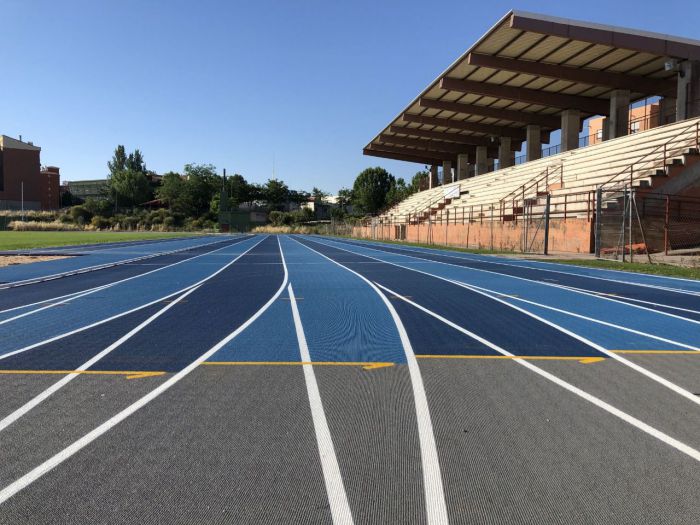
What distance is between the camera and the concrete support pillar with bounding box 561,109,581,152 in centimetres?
3578

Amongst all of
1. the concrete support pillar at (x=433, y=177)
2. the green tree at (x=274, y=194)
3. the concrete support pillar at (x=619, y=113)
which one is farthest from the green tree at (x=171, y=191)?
the concrete support pillar at (x=619, y=113)

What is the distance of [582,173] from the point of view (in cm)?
2845

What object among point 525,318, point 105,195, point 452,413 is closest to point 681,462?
point 452,413

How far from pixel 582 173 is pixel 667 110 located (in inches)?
393

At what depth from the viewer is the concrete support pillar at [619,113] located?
1261 inches

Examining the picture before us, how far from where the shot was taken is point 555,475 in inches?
107

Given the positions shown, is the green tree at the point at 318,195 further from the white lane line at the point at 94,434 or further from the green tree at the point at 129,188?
the white lane line at the point at 94,434

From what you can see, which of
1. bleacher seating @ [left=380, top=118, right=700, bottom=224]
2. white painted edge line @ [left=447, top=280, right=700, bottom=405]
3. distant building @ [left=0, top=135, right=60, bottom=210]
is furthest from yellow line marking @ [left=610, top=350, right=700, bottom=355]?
distant building @ [left=0, top=135, right=60, bottom=210]

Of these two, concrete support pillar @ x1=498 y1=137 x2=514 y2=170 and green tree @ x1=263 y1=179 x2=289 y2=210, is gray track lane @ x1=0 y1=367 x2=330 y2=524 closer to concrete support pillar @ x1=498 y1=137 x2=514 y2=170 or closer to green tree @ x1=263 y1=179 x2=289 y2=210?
concrete support pillar @ x1=498 y1=137 x2=514 y2=170

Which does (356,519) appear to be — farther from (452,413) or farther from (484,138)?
(484,138)

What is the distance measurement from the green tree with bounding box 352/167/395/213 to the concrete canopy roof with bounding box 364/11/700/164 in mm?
43892

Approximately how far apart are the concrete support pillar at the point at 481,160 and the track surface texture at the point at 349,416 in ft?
141

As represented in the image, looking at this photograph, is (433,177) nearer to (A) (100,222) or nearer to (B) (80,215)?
(A) (100,222)

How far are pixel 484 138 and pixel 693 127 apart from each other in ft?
80.6
